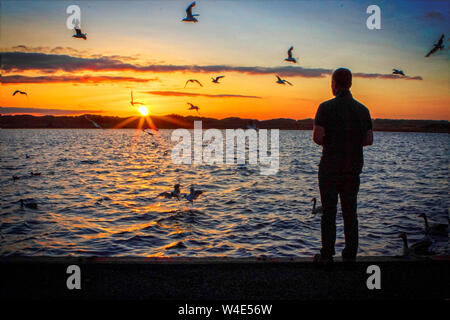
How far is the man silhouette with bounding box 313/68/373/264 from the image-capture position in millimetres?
4996

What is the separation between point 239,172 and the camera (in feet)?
90.1

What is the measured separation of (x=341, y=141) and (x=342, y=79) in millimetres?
871

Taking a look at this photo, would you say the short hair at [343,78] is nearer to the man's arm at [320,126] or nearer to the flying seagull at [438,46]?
the man's arm at [320,126]

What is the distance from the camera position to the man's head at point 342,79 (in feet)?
16.6

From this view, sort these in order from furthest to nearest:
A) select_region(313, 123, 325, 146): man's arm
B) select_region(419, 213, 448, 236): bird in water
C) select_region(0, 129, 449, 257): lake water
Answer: select_region(419, 213, 448, 236): bird in water → select_region(0, 129, 449, 257): lake water → select_region(313, 123, 325, 146): man's arm

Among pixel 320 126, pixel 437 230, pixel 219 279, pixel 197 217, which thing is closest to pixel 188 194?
pixel 197 217

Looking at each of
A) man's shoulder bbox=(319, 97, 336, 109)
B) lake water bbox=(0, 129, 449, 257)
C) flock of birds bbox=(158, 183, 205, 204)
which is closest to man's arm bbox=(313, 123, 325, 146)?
man's shoulder bbox=(319, 97, 336, 109)

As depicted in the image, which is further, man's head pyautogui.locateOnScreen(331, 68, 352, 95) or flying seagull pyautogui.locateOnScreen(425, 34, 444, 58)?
flying seagull pyautogui.locateOnScreen(425, 34, 444, 58)

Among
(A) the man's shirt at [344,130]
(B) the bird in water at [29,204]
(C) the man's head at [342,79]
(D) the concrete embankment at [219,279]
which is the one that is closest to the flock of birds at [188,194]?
(B) the bird in water at [29,204]

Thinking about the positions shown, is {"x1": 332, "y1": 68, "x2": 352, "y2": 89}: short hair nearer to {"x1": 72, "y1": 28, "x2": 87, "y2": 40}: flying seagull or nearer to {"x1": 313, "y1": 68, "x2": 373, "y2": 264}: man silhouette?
{"x1": 313, "y1": 68, "x2": 373, "y2": 264}: man silhouette

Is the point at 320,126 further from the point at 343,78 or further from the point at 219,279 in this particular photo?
the point at 219,279

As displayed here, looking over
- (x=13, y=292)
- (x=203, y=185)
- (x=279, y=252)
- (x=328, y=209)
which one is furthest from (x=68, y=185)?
(x=328, y=209)

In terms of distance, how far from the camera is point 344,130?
196 inches
